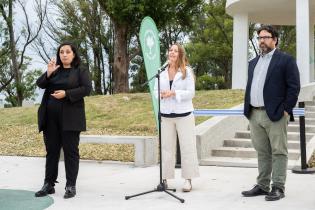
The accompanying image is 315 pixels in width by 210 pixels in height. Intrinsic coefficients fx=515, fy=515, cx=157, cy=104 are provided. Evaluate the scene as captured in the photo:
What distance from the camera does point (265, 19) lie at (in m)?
20.7

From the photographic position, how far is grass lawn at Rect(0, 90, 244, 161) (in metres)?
10.6

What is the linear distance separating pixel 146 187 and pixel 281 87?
7.62 feet

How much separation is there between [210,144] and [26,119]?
7.62 m

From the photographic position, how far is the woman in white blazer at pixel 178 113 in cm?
625

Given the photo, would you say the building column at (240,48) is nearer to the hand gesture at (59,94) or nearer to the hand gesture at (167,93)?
the hand gesture at (167,93)

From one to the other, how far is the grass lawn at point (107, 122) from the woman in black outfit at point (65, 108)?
3.34 metres

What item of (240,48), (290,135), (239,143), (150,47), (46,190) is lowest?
(46,190)

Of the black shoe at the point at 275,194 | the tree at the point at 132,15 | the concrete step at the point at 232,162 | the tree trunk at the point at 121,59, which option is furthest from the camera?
the tree trunk at the point at 121,59

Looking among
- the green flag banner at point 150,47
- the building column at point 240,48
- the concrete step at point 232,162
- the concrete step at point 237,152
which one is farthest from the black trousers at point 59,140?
the building column at point 240,48

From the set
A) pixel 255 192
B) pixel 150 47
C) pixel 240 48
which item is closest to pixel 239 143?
pixel 150 47

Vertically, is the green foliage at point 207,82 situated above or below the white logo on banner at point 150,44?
below

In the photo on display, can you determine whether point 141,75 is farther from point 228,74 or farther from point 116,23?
point 116,23

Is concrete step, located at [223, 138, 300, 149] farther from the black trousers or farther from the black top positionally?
the black top

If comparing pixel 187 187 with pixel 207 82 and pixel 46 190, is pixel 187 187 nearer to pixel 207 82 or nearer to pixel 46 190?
pixel 46 190
